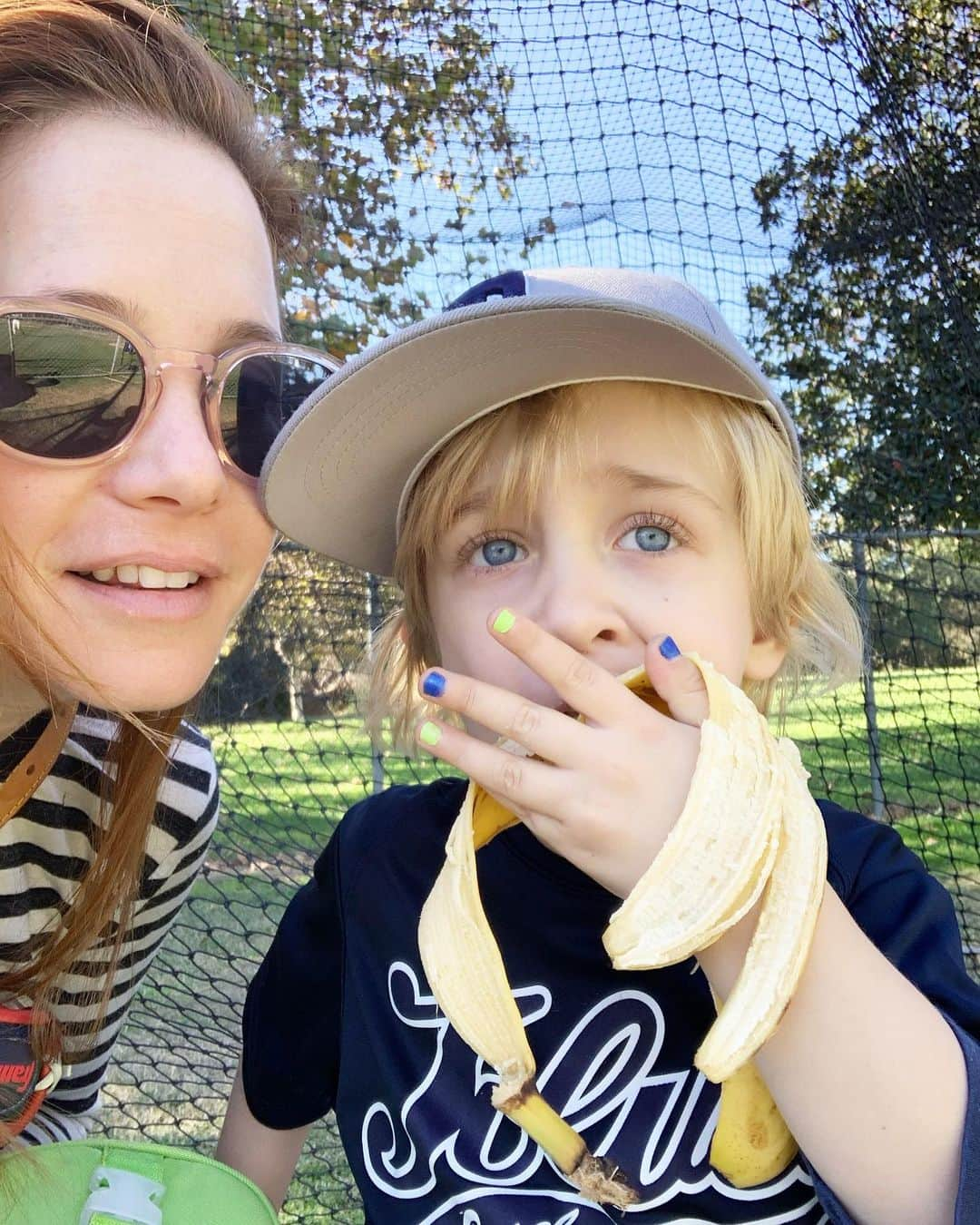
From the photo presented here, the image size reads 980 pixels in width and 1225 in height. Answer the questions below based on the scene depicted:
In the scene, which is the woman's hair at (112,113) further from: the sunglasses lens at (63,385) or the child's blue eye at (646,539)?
the child's blue eye at (646,539)

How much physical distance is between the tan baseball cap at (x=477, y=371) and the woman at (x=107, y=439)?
9 centimetres

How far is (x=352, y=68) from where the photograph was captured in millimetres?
3582

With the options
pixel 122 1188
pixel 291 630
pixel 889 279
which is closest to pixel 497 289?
pixel 122 1188

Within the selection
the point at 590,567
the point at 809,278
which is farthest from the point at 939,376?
the point at 590,567

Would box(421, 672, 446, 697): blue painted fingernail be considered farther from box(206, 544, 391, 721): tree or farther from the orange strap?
box(206, 544, 391, 721): tree

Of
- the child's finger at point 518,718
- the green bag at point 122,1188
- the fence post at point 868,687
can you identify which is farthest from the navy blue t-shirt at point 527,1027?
the fence post at point 868,687

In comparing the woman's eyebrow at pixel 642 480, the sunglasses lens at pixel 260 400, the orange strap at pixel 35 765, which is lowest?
the orange strap at pixel 35 765

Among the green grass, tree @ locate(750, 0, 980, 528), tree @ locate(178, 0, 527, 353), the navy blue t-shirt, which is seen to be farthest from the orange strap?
tree @ locate(750, 0, 980, 528)

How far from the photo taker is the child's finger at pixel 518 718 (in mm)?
861

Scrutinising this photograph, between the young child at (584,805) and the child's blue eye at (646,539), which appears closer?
the young child at (584,805)

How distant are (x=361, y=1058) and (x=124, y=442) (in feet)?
2.52

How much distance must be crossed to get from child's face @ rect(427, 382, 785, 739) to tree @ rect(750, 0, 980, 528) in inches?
97.1

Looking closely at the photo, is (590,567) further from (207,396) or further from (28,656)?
(28,656)

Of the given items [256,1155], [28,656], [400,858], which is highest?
[28,656]
